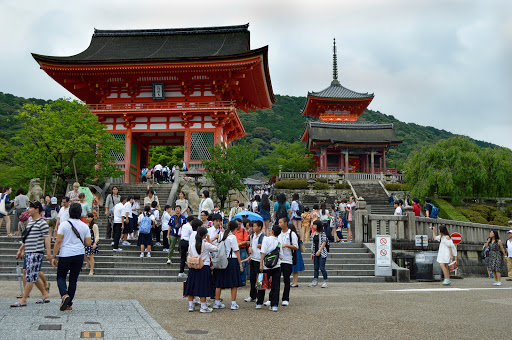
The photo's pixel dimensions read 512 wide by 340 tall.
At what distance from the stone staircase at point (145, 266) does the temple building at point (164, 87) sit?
1260cm

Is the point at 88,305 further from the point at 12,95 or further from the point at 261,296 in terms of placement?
the point at 12,95

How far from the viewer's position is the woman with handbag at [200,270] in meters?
7.42

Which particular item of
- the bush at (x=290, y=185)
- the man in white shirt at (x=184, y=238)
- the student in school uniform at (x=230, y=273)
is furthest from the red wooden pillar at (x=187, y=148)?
the student in school uniform at (x=230, y=273)

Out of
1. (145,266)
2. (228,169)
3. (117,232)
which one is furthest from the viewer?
(228,169)

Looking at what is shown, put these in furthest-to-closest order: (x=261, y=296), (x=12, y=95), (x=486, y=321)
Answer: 1. (x=12, y=95)
2. (x=261, y=296)
3. (x=486, y=321)

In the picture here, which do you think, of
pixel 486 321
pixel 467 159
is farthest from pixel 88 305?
pixel 467 159

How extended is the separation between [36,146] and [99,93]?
7.91 metres

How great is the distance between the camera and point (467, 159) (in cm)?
2805

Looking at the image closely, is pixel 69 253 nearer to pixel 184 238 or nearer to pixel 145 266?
pixel 184 238

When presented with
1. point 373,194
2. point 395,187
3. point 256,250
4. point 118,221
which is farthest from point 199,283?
point 395,187

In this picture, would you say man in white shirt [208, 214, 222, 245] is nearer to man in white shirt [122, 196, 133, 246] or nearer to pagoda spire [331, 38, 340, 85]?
man in white shirt [122, 196, 133, 246]

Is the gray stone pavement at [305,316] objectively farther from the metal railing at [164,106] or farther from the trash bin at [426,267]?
the metal railing at [164,106]

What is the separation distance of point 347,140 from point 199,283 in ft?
124

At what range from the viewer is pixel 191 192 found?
21.0 metres
